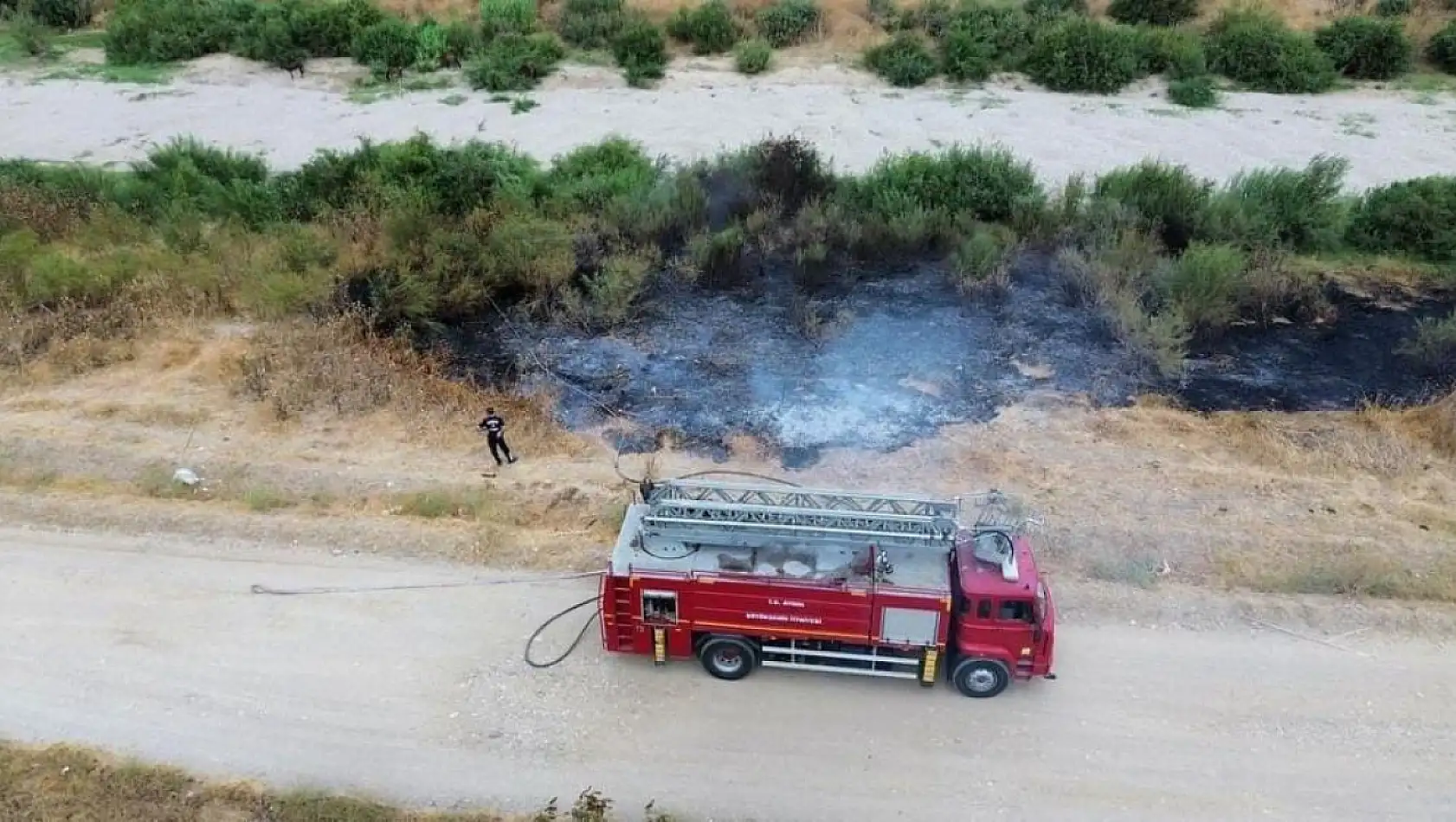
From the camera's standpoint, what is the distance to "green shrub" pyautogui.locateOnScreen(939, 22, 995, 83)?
33250 mm

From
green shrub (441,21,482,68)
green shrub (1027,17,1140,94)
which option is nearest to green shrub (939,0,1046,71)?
green shrub (1027,17,1140,94)

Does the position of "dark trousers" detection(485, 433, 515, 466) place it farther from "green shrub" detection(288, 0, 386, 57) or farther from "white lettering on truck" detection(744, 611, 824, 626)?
"green shrub" detection(288, 0, 386, 57)

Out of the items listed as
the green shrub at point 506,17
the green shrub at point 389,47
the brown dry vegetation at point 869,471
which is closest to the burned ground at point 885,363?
the brown dry vegetation at point 869,471

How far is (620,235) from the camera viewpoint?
22781mm

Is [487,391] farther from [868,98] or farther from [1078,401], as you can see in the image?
[868,98]

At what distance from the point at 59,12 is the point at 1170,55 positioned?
3715 cm

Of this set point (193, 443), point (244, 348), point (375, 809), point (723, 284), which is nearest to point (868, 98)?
point (723, 284)

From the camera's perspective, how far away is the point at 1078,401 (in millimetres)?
18000

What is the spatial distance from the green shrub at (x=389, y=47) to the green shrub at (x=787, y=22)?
11.0 metres

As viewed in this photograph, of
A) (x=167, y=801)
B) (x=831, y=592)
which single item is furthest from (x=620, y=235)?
(x=167, y=801)

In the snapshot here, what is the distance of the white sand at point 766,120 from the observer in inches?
1121

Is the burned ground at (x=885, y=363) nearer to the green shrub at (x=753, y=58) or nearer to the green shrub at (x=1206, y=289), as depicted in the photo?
the green shrub at (x=1206, y=289)

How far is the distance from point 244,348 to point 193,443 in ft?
9.68

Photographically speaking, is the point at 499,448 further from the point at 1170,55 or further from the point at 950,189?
the point at 1170,55
